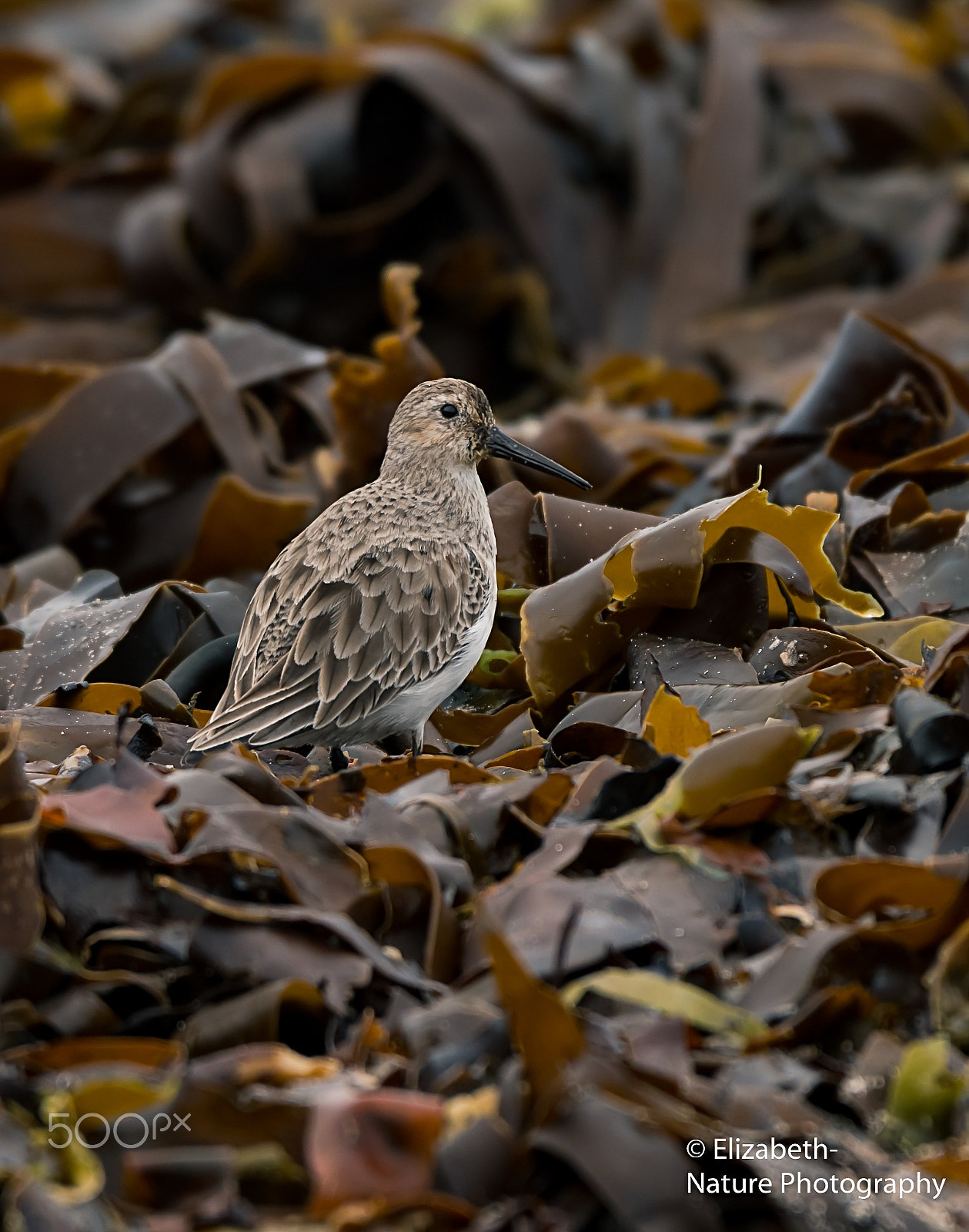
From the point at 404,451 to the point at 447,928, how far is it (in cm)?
151

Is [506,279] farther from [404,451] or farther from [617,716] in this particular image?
[617,716]

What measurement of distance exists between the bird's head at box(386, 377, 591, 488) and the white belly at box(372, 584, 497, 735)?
1.59 feet

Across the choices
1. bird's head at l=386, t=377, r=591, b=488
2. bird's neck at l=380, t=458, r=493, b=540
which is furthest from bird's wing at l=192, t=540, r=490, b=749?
bird's head at l=386, t=377, r=591, b=488

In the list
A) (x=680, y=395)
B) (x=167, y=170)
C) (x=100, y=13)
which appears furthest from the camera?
(x=100, y=13)

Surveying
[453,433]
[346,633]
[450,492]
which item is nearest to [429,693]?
[346,633]

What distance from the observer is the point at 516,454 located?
3324mm

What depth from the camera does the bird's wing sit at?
9.12ft

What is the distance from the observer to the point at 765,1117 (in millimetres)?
1633

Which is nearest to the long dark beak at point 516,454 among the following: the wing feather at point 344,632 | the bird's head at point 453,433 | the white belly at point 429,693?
the bird's head at point 453,433

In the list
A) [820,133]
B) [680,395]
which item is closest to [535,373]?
[680,395]

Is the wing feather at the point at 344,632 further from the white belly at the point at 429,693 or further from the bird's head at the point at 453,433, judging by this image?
the bird's head at the point at 453,433

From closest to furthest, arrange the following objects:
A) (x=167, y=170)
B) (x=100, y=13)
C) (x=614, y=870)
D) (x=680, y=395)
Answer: (x=614, y=870) < (x=680, y=395) < (x=167, y=170) < (x=100, y=13)

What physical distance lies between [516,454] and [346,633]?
2.20 ft

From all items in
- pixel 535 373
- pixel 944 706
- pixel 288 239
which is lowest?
pixel 535 373
